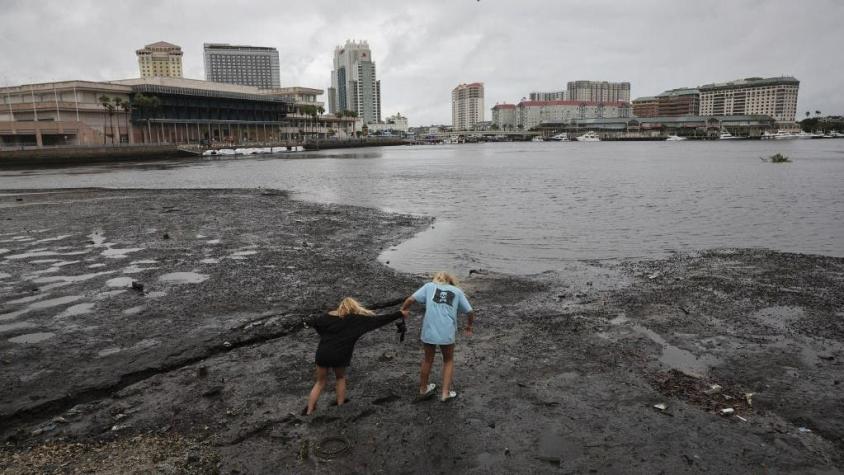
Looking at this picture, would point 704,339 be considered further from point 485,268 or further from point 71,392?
point 71,392

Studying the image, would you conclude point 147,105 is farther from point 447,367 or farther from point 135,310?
point 447,367

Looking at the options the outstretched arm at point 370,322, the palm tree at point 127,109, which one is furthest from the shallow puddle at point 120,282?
the palm tree at point 127,109

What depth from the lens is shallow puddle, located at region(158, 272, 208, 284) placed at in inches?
581

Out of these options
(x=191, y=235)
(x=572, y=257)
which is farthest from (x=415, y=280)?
(x=191, y=235)

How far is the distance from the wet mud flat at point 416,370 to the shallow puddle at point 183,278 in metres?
0.06

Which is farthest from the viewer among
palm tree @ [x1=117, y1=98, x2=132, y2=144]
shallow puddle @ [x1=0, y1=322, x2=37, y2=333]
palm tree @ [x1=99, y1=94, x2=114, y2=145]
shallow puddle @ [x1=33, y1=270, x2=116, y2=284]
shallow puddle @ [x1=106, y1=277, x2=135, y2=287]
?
palm tree @ [x1=117, y1=98, x2=132, y2=144]

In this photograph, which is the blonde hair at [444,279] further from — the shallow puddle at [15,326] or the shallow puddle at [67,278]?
the shallow puddle at [67,278]

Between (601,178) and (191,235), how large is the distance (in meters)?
45.5

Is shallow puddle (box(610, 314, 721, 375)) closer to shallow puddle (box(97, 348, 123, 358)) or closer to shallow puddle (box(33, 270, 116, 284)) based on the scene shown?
shallow puddle (box(97, 348, 123, 358))

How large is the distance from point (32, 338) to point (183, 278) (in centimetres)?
469

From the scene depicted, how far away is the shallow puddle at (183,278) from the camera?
1475 centimetres

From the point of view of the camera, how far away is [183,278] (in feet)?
49.4

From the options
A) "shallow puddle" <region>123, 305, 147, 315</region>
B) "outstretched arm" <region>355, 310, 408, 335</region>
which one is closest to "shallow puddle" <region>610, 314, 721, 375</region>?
"outstretched arm" <region>355, 310, 408, 335</region>

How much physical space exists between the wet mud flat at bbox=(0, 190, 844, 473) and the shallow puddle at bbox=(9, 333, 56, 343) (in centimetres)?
7
